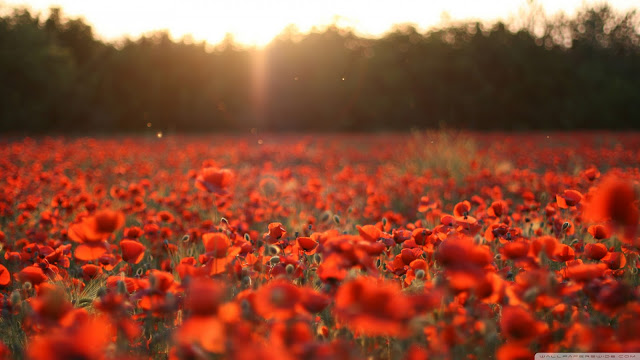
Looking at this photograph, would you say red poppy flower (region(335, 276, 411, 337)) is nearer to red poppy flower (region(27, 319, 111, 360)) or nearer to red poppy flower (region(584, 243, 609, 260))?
red poppy flower (region(27, 319, 111, 360))

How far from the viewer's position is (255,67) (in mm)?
28734

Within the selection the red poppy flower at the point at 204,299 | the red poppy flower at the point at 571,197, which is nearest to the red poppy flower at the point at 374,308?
the red poppy flower at the point at 204,299

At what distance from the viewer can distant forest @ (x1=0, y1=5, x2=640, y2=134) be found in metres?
25.5

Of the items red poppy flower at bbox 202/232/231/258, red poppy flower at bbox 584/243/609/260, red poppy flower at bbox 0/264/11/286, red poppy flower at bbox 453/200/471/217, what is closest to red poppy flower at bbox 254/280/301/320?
red poppy flower at bbox 202/232/231/258

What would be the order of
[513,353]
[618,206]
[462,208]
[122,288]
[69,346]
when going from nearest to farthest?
[69,346] → [513,353] → [618,206] → [122,288] → [462,208]

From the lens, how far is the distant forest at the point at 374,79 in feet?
83.7

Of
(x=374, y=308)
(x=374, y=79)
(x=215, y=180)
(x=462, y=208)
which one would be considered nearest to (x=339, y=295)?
(x=374, y=308)

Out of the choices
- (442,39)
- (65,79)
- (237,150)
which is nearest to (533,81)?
(442,39)

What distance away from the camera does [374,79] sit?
27.2 m

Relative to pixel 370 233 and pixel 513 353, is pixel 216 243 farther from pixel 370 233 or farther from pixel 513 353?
pixel 513 353

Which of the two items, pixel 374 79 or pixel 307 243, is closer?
pixel 307 243

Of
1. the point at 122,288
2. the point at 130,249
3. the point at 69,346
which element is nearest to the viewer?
the point at 69,346

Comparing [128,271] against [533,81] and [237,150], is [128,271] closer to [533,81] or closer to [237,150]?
[237,150]

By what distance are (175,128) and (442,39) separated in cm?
1505
